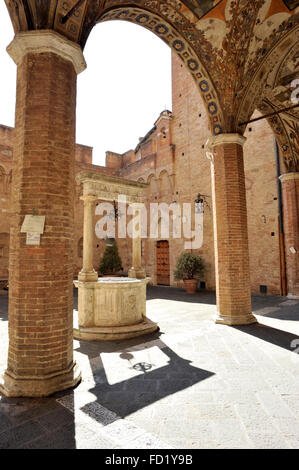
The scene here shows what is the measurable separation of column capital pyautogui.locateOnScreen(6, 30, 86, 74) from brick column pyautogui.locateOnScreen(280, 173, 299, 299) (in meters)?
8.90

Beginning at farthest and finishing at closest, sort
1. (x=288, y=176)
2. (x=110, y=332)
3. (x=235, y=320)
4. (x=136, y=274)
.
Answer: (x=288, y=176) < (x=136, y=274) < (x=235, y=320) < (x=110, y=332)

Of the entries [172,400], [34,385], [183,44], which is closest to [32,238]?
[34,385]

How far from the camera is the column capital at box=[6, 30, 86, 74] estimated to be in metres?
3.42

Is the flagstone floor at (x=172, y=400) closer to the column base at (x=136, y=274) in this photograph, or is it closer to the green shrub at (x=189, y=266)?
the column base at (x=136, y=274)

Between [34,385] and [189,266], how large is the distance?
397 inches

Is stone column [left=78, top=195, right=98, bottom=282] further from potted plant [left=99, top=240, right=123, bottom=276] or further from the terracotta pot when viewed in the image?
potted plant [left=99, top=240, right=123, bottom=276]

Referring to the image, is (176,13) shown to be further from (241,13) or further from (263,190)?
(263,190)

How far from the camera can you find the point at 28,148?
337cm

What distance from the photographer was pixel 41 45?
3480 mm

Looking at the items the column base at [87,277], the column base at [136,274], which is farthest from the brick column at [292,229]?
the column base at [87,277]

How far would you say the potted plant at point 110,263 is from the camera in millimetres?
16531

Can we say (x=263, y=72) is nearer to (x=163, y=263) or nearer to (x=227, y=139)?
(x=227, y=139)

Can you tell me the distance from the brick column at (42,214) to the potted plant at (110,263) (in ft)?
43.1

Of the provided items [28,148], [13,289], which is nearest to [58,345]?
[13,289]
